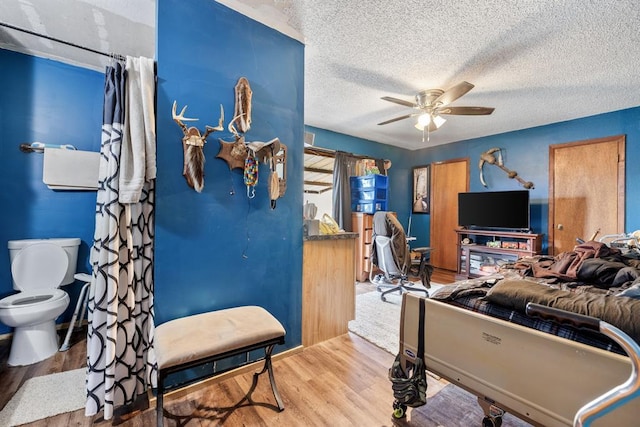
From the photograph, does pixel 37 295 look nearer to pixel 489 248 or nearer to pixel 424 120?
pixel 424 120

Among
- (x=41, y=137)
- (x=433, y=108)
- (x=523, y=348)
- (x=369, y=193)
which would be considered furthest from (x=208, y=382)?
(x=369, y=193)

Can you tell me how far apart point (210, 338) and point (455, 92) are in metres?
2.87

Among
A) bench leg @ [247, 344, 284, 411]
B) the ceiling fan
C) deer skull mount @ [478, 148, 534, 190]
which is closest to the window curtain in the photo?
the ceiling fan

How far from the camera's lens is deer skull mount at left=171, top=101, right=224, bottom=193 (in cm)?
166

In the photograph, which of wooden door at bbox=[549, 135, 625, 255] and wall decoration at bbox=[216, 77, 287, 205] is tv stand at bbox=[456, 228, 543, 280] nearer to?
wooden door at bbox=[549, 135, 625, 255]

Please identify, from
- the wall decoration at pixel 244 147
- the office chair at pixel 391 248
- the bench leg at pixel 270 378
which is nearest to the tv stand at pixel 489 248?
the office chair at pixel 391 248

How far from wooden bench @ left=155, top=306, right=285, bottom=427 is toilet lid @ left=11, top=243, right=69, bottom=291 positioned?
5.27ft

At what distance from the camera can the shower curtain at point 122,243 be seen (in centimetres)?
147

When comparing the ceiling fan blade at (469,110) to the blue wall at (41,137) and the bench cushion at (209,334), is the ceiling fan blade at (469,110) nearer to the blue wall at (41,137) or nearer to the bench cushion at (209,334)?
the bench cushion at (209,334)

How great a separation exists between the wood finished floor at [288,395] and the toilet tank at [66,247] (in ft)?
2.04

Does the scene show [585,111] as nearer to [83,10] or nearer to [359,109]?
[359,109]

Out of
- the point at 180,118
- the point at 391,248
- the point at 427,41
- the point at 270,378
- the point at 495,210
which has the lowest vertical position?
the point at 270,378

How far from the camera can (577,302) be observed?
3.53 feet

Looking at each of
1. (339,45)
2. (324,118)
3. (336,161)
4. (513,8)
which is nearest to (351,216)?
(336,161)
